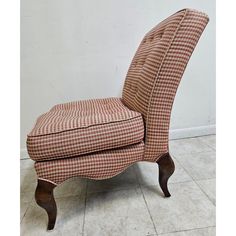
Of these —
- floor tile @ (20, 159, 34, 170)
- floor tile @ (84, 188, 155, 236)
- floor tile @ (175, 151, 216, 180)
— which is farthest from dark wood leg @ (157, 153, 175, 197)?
floor tile @ (20, 159, 34, 170)

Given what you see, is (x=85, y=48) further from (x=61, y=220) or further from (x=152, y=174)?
(x=61, y=220)

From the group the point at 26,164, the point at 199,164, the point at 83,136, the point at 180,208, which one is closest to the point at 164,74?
the point at 83,136

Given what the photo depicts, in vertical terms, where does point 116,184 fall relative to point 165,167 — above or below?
below

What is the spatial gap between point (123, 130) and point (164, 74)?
289 millimetres

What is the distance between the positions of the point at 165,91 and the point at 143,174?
62cm

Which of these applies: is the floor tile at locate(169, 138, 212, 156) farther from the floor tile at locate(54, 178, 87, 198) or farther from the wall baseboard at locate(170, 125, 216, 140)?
the floor tile at locate(54, 178, 87, 198)

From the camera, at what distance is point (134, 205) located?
1.00 meters

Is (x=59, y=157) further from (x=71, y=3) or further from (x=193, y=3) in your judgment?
(x=193, y=3)

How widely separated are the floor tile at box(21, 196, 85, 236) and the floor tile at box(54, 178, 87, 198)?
0.06 meters

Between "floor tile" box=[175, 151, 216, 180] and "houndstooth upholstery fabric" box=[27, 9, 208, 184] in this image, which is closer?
"houndstooth upholstery fabric" box=[27, 9, 208, 184]

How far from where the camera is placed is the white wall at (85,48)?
154 cm

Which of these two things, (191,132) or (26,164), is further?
(191,132)

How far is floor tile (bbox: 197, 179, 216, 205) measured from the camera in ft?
3.30

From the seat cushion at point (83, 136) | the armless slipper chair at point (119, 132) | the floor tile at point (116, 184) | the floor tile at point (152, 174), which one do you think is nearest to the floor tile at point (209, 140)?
the floor tile at point (152, 174)
